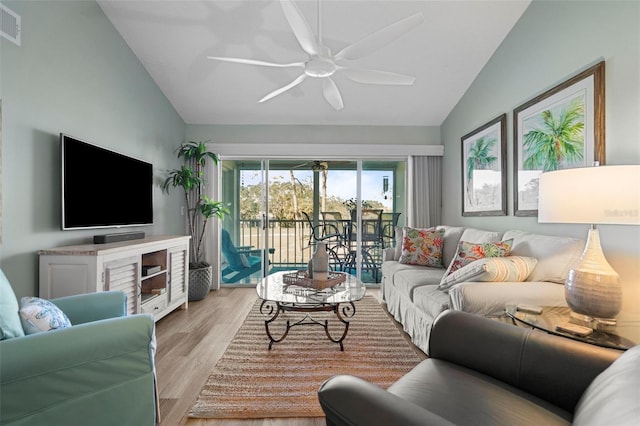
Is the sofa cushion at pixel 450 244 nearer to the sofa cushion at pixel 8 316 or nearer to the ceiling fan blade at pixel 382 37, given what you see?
the ceiling fan blade at pixel 382 37

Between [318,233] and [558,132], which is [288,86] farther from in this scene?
[318,233]

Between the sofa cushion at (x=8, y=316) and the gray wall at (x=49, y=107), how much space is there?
925 mm

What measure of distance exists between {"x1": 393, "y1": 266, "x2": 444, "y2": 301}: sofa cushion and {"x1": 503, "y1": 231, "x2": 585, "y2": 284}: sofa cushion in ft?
2.35

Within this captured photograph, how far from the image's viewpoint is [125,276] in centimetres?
233

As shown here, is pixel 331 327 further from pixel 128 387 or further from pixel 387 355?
pixel 128 387

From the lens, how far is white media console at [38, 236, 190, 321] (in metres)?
2.01

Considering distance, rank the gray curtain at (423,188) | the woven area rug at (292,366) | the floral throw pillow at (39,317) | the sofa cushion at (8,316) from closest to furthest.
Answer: the sofa cushion at (8,316) < the floral throw pillow at (39,317) < the woven area rug at (292,366) < the gray curtain at (423,188)

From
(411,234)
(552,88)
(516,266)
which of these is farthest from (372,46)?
(411,234)

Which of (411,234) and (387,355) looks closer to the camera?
(387,355)

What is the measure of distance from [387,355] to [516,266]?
1078mm

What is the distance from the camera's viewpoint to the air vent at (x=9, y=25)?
1766 mm

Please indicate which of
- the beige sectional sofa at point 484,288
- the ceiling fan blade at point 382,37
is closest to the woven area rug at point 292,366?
the beige sectional sofa at point 484,288

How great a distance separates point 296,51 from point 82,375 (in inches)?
121

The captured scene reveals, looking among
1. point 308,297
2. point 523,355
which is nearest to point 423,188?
point 308,297
